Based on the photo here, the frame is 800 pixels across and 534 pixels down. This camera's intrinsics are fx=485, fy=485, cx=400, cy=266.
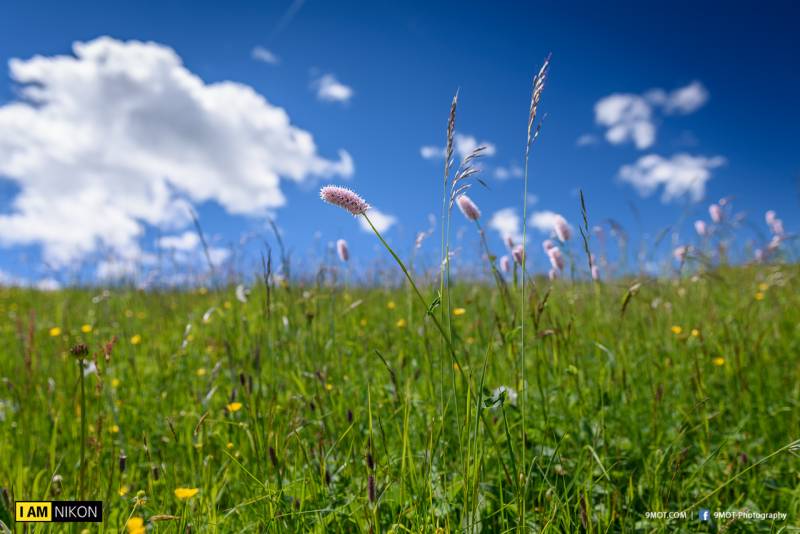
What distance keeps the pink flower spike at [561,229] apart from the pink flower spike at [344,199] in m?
1.17

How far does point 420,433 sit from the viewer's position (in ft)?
6.59

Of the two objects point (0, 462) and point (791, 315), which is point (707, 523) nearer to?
point (0, 462)

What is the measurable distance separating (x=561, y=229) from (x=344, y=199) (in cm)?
127

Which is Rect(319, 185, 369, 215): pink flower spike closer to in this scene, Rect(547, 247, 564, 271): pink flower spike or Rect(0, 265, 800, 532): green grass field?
Rect(0, 265, 800, 532): green grass field

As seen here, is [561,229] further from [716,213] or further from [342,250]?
[716,213]

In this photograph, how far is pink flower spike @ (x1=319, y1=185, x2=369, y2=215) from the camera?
1146 mm

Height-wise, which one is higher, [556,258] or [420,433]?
[556,258]

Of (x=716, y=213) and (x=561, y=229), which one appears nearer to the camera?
(x=561, y=229)

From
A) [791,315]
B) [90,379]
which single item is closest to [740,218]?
[791,315]

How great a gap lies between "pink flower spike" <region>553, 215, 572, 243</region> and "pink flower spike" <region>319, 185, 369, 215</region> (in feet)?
3.84

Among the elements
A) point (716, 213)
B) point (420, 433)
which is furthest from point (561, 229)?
point (716, 213)

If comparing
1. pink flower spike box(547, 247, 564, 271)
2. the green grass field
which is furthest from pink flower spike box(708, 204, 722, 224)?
pink flower spike box(547, 247, 564, 271)

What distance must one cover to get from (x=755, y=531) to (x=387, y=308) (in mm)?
3560

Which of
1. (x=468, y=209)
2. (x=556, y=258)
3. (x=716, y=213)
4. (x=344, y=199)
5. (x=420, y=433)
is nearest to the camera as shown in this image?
(x=344, y=199)
